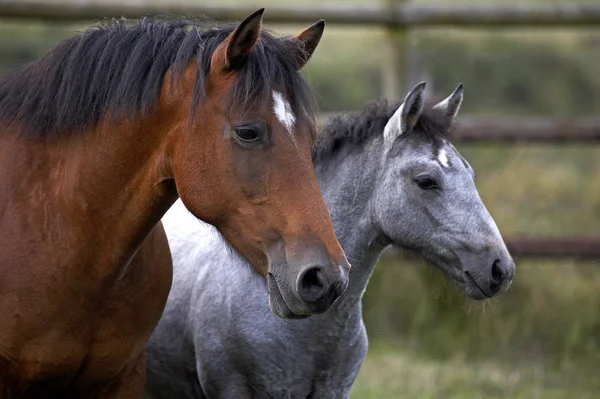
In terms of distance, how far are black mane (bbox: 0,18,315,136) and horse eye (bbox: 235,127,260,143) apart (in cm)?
7

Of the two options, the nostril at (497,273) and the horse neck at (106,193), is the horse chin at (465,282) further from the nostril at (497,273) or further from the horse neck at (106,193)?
the horse neck at (106,193)

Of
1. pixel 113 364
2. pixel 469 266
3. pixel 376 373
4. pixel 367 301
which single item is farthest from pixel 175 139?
pixel 367 301

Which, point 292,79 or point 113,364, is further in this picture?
point 113,364

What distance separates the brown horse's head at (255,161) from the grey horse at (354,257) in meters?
0.90

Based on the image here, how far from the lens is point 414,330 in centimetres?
653

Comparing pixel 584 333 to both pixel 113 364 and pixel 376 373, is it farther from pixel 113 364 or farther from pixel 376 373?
pixel 113 364

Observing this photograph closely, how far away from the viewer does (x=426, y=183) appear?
3.69 meters

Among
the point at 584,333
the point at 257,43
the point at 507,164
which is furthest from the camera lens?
the point at 507,164

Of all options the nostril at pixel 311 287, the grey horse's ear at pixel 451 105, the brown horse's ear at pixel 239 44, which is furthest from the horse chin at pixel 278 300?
the grey horse's ear at pixel 451 105

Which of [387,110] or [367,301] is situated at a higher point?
[387,110]

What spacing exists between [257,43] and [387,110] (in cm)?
121

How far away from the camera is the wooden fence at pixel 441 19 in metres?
6.31

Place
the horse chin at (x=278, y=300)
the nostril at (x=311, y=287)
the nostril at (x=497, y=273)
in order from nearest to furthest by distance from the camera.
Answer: the nostril at (x=311, y=287) < the horse chin at (x=278, y=300) < the nostril at (x=497, y=273)

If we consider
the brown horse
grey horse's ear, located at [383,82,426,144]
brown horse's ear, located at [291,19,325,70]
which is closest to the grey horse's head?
grey horse's ear, located at [383,82,426,144]
